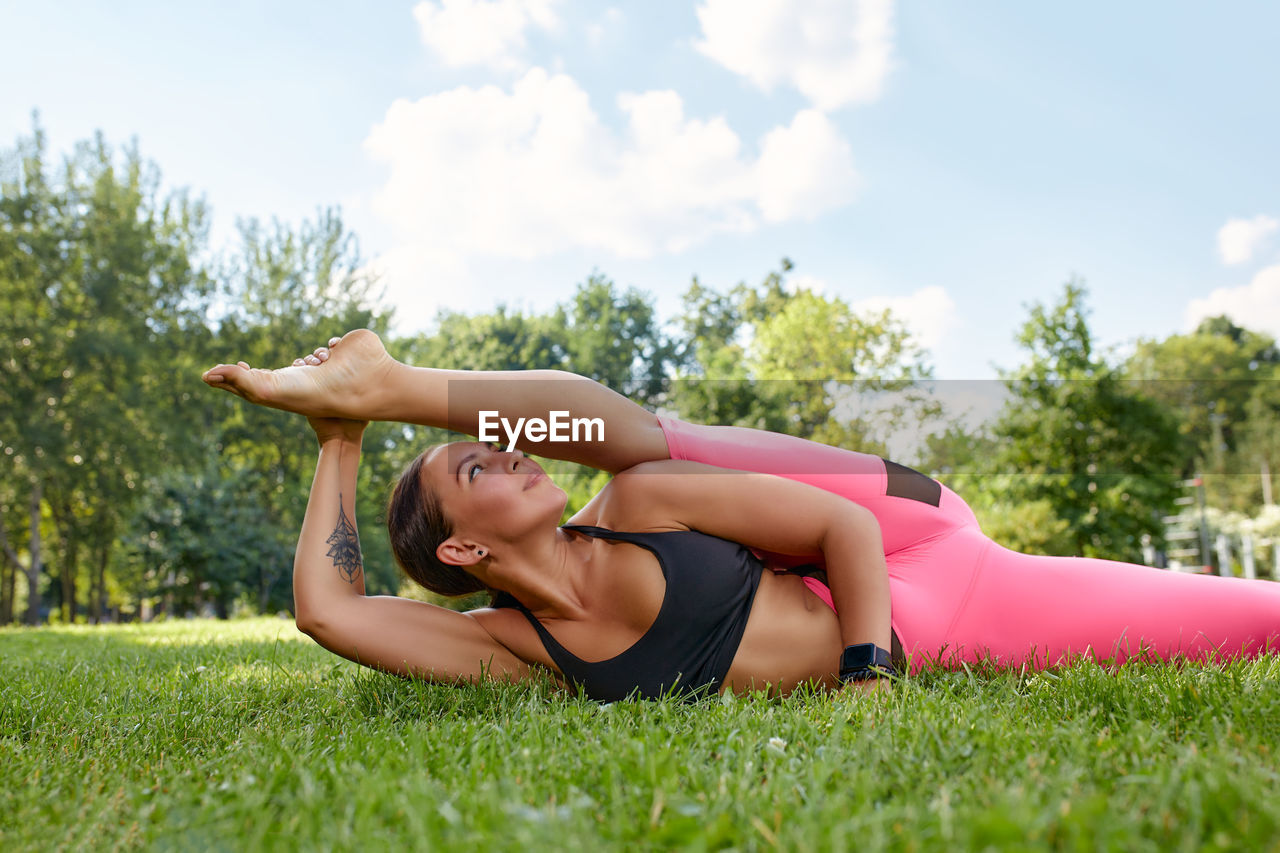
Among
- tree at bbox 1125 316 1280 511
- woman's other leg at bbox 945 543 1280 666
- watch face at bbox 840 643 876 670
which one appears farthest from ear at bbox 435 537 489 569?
tree at bbox 1125 316 1280 511

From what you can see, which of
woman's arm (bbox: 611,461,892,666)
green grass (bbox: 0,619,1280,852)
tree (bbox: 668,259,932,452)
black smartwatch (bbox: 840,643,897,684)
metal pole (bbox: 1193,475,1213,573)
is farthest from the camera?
metal pole (bbox: 1193,475,1213,573)

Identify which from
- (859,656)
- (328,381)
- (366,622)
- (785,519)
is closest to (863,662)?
(859,656)

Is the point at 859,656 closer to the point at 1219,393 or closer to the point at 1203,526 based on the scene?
the point at 1203,526

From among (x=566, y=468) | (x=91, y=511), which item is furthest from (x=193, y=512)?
(x=566, y=468)

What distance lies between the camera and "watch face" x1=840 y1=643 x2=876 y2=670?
2.38m

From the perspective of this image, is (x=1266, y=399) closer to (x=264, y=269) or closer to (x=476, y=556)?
(x=264, y=269)

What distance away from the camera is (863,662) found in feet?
7.79

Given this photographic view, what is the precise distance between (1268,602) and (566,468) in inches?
992

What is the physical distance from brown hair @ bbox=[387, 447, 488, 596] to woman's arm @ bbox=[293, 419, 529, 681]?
0.35 ft

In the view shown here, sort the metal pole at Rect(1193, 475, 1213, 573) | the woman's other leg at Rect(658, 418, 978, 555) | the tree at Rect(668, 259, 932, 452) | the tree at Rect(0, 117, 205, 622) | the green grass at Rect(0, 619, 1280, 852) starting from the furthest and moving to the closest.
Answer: the metal pole at Rect(1193, 475, 1213, 573)
the tree at Rect(668, 259, 932, 452)
the tree at Rect(0, 117, 205, 622)
the woman's other leg at Rect(658, 418, 978, 555)
the green grass at Rect(0, 619, 1280, 852)

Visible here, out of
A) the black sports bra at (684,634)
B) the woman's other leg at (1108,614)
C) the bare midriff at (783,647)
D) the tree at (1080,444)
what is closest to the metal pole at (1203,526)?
the tree at (1080,444)

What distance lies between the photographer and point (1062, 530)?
1655cm

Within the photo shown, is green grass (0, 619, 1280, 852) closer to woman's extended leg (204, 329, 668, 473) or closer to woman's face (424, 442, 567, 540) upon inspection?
woman's face (424, 442, 567, 540)

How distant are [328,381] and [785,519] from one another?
157 centimetres
